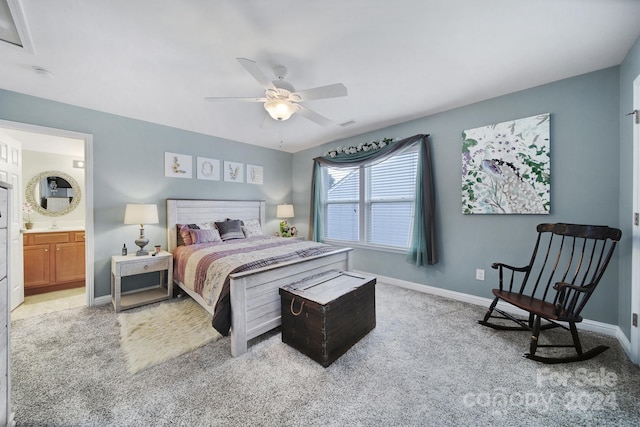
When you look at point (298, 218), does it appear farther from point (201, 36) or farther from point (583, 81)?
point (583, 81)

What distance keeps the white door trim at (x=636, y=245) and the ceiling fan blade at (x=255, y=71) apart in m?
2.76

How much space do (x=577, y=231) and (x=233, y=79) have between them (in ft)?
11.2

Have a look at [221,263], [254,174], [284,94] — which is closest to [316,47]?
[284,94]

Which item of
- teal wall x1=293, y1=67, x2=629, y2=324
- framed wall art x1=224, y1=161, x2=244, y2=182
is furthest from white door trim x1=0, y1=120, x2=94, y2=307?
teal wall x1=293, y1=67, x2=629, y2=324

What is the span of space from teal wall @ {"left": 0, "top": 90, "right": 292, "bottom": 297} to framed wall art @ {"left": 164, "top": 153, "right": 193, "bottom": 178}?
63 millimetres

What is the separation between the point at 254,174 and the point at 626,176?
15.4 feet

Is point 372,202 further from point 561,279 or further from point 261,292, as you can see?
point 261,292

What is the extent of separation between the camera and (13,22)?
65.0 inches

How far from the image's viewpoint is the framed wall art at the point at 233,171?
4340 millimetres

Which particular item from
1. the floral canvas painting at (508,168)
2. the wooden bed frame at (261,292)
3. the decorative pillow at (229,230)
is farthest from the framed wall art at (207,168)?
the floral canvas painting at (508,168)

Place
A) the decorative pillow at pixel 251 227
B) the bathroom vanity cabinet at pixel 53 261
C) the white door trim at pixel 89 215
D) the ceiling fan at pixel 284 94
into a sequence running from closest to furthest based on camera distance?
1. the ceiling fan at pixel 284 94
2. the white door trim at pixel 89 215
3. the bathroom vanity cabinet at pixel 53 261
4. the decorative pillow at pixel 251 227

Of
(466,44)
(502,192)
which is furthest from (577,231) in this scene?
(466,44)

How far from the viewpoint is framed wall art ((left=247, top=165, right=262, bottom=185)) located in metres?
4.66

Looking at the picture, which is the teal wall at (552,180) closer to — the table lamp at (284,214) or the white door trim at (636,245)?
the white door trim at (636,245)
